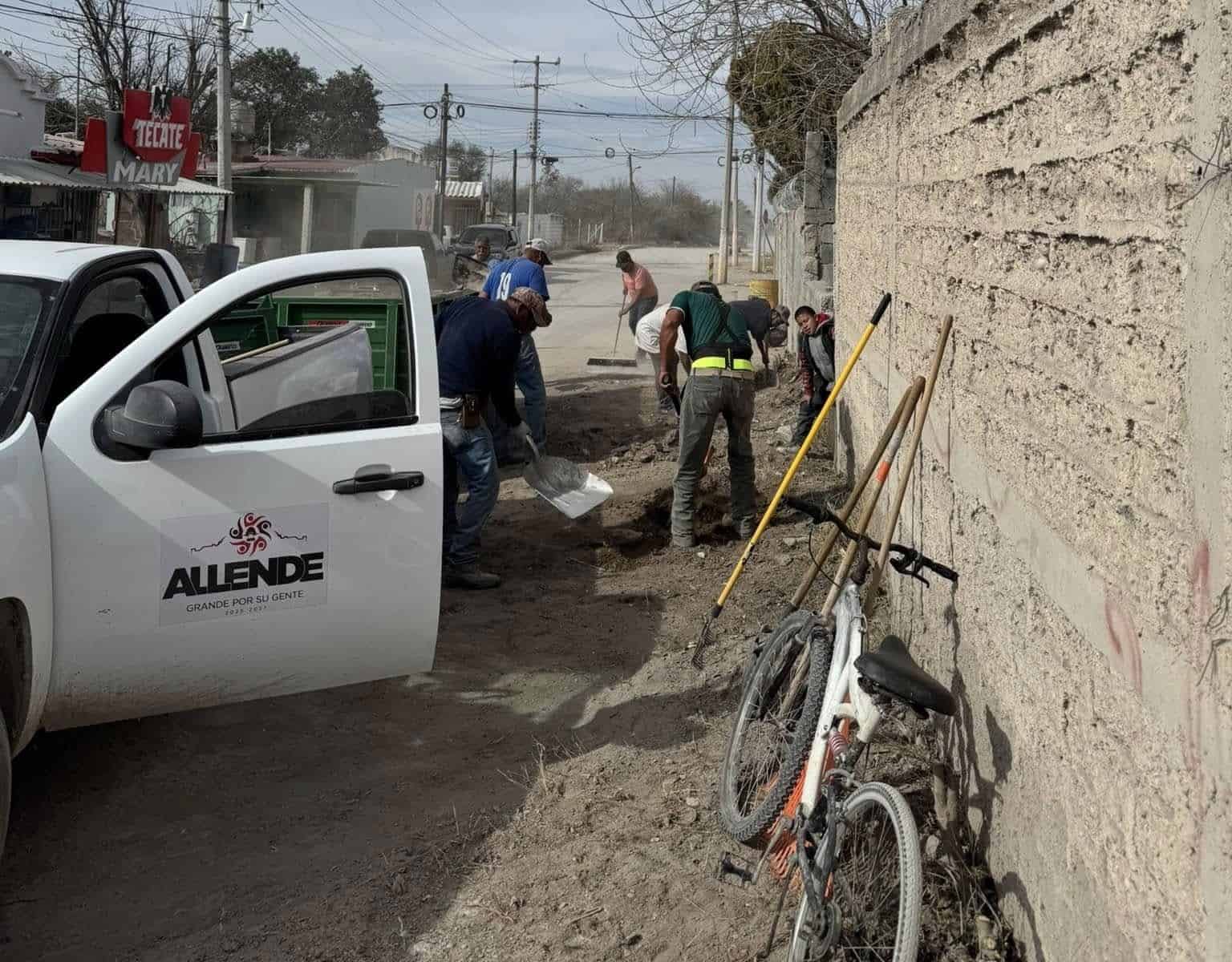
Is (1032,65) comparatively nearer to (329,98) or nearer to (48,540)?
(48,540)

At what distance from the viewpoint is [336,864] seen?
14.7 feet

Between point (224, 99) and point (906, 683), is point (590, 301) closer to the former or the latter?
point (224, 99)

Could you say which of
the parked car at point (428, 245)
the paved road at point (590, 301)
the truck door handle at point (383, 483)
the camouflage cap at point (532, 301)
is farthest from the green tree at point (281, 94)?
the truck door handle at point (383, 483)

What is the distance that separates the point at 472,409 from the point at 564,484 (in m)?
0.85

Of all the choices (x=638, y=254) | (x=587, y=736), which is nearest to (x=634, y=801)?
(x=587, y=736)

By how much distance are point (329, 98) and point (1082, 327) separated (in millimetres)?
70010

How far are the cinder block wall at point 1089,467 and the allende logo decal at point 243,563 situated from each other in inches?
87.2

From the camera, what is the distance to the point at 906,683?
3.42 metres

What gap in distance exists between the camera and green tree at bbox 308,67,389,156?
67812 mm

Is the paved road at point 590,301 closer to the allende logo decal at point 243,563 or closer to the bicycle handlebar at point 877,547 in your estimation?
the allende logo decal at point 243,563

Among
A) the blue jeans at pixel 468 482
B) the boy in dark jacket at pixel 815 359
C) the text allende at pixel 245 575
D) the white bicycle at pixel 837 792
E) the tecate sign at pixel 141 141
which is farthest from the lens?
the tecate sign at pixel 141 141

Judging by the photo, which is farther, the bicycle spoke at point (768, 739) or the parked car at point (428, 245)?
the parked car at point (428, 245)

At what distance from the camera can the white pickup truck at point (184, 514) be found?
13.6 ft

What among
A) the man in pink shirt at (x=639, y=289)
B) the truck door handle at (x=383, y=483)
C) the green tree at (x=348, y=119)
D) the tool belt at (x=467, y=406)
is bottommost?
the truck door handle at (x=383, y=483)
